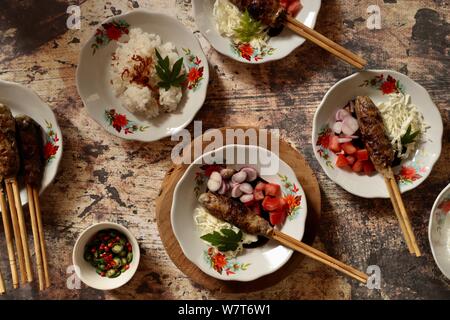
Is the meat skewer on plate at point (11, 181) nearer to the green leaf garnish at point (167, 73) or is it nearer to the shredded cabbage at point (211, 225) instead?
the green leaf garnish at point (167, 73)

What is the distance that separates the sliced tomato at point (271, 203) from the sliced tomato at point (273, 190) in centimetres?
3

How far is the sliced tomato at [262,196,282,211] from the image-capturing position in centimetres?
350

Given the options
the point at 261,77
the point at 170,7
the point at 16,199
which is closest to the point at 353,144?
the point at 261,77

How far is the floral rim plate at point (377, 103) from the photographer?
360cm

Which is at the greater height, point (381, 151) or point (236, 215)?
point (381, 151)

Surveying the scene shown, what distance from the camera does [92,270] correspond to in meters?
3.60

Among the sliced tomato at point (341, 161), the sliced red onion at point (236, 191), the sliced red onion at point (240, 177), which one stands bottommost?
the sliced red onion at point (236, 191)

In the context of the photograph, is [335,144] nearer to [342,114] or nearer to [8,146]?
[342,114]

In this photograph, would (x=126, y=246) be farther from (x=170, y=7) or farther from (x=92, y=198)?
(x=170, y=7)

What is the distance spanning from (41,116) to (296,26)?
2098mm

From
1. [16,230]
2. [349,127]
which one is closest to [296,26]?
[349,127]

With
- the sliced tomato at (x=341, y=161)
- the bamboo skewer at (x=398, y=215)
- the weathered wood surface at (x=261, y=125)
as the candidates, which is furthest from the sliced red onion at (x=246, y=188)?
the bamboo skewer at (x=398, y=215)

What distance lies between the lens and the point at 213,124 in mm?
3799

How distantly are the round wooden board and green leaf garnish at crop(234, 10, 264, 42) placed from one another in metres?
0.75
